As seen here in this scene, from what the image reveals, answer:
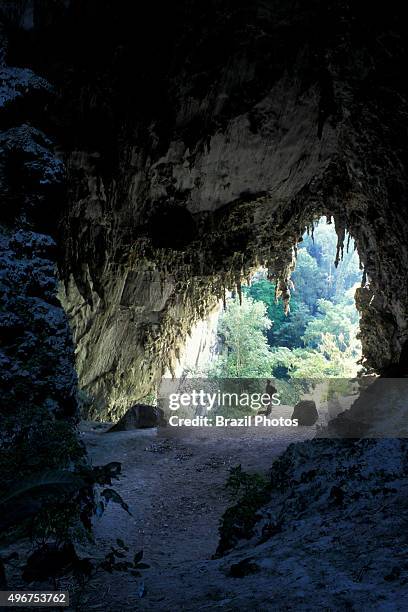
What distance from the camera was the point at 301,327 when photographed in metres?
34.0

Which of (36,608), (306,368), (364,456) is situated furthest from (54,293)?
(306,368)

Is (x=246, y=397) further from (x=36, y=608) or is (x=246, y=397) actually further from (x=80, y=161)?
(x=36, y=608)

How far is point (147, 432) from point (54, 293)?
19.1 ft

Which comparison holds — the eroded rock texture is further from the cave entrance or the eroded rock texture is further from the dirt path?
the cave entrance

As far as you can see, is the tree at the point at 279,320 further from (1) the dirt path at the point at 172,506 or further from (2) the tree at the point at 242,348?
(1) the dirt path at the point at 172,506

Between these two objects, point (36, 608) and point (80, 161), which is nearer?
point (36, 608)

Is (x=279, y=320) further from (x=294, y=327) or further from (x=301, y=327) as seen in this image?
(x=301, y=327)

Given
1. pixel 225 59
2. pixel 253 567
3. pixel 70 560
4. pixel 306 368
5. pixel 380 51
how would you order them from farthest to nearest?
pixel 306 368 → pixel 225 59 → pixel 380 51 → pixel 253 567 → pixel 70 560

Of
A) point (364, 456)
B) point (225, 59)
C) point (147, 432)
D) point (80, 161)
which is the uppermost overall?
point (225, 59)

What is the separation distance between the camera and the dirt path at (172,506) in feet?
8.44

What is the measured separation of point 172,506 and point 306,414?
5.68m

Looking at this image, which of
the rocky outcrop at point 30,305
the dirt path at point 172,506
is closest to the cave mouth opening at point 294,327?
the dirt path at point 172,506

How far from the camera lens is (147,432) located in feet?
32.1

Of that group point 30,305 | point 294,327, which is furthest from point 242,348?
point 30,305
